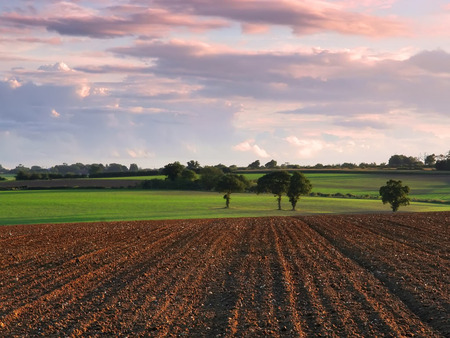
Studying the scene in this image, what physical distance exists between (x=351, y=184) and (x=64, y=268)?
4637 inches

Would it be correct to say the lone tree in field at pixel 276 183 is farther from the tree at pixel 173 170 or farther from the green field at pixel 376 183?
the tree at pixel 173 170

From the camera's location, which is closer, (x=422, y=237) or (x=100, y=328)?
(x=100, y=328)

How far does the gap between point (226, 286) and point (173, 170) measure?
4440 inches

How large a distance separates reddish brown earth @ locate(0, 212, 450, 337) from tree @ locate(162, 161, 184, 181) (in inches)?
3738

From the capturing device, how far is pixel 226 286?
66.6ft

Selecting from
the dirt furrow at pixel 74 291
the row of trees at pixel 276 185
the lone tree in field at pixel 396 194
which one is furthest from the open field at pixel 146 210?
the dirt furrow at pixel 74 291

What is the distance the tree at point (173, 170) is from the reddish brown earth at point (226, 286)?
9495cm

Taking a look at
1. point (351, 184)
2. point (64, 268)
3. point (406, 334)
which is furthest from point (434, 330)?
point (351, 184)

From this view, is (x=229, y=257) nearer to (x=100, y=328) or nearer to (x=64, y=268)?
(x=64, y=268)

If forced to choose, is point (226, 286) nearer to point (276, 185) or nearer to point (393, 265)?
point (393, 265)

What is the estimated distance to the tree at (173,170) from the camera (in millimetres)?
132250

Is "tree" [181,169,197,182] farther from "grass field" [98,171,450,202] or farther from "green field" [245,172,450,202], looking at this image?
"green field" [245,172,450,202]

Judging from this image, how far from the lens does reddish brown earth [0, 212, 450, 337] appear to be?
15.0m

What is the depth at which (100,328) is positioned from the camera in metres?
14.8
